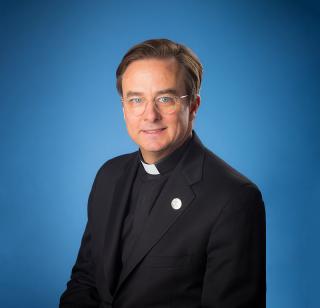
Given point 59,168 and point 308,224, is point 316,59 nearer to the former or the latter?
point 308,224

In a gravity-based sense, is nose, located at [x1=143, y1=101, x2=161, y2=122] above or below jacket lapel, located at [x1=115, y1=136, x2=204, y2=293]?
above

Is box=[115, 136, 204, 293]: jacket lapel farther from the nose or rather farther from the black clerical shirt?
the nose

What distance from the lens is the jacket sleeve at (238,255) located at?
245 centimetres

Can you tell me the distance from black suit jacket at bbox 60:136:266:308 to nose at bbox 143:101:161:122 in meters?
0.30

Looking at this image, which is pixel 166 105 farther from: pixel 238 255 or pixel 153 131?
pixel 238 255

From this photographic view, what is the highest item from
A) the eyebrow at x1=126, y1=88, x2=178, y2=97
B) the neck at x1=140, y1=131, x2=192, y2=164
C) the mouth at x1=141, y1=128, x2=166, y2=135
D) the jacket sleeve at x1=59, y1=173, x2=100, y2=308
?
the eyebrow at x1=126, y1=88, x2=178, y2=97

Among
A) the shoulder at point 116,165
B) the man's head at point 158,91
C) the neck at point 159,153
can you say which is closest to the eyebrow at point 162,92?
the man's head at point 158,91

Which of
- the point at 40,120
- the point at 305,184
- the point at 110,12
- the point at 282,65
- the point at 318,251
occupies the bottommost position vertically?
the point at 318,251

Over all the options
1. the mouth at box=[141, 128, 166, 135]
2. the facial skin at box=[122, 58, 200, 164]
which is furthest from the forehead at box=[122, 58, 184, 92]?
the mouth at box=[141, 128, 166, 135]

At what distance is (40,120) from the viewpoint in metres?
4.44

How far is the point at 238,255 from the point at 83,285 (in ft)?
3.69

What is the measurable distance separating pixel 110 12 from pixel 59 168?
150cm

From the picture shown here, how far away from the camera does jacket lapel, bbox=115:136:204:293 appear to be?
2643mm

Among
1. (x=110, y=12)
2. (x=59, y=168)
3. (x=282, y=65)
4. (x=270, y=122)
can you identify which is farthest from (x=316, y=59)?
(x=59, y=168)
